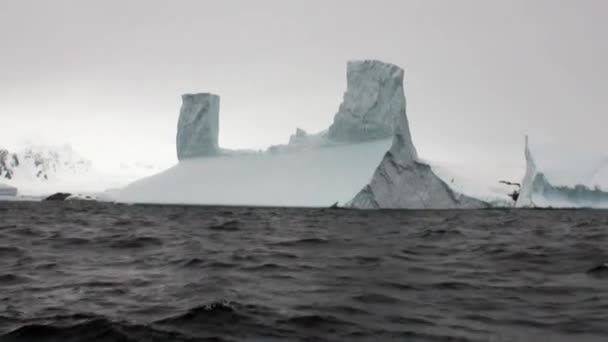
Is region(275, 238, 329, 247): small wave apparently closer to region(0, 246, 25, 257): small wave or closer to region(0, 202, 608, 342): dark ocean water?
region(0, 202, 608, 342): dark ocean water

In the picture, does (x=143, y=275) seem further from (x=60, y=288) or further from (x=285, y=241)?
(x=285, y=241)

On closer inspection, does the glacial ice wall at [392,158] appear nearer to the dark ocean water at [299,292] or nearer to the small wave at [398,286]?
the dark ocean water at [299,292]

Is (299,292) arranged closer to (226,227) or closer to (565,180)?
(226,227)

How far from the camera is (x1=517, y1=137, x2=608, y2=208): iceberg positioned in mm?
38656

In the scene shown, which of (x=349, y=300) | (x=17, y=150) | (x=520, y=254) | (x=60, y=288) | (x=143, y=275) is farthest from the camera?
(x=17, y=150)

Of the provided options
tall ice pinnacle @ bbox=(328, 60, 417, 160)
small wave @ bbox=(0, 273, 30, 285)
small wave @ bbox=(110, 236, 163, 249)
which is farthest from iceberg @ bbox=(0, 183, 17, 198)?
small wave @ bbox=(0, 273, 30, 285)

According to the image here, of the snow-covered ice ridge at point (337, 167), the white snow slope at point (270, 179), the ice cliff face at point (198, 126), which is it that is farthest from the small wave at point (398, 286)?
the ice cliff face at point (198, 126)

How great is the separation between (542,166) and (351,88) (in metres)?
14.8

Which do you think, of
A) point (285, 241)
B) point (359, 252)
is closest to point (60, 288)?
point (359, 252)

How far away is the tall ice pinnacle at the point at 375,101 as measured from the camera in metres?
39.3

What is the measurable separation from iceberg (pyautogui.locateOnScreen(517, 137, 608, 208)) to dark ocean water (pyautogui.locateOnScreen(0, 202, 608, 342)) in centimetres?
3020

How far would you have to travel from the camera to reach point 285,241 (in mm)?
11992

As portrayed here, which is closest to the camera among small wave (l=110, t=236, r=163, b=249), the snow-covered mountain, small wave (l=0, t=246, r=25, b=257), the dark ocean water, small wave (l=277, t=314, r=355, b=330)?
the dark ocean water

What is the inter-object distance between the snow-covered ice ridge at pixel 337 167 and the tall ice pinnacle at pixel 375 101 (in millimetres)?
72
